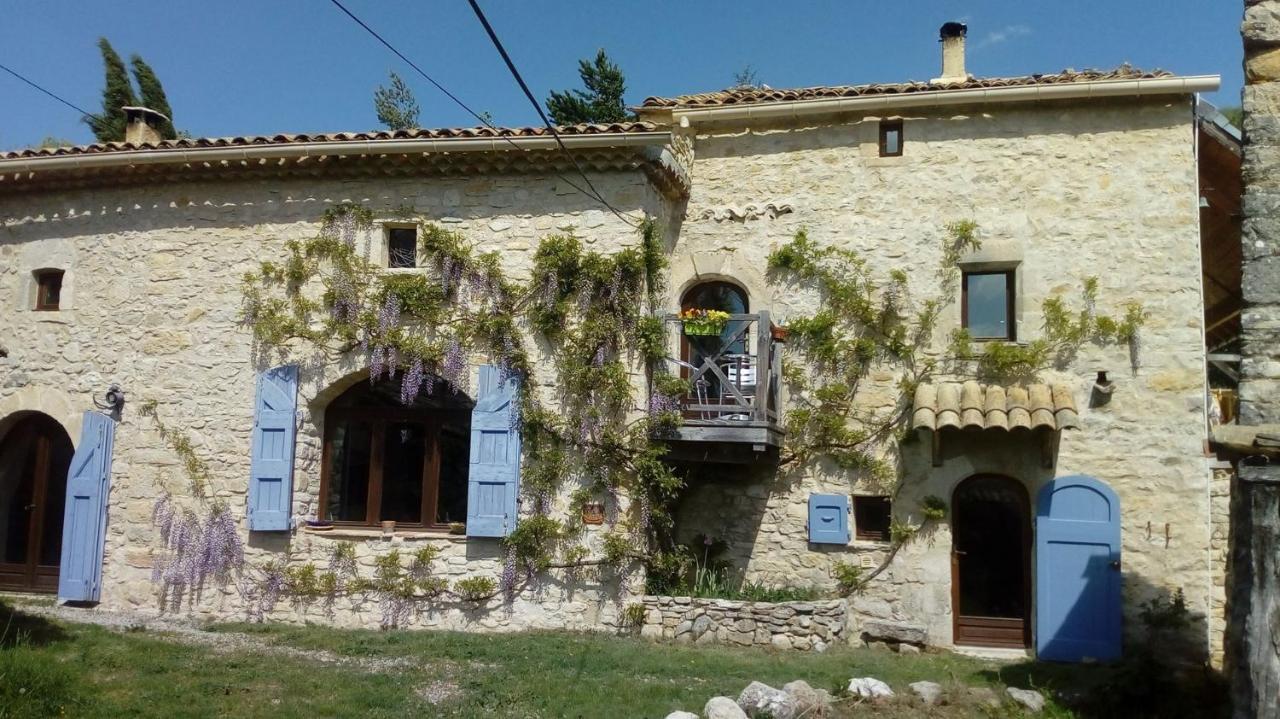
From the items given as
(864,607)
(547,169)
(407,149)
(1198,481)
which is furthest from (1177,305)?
(407,149)

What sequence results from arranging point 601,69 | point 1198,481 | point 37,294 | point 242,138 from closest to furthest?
point 1198,481 < point 242,138 < point 37,294 < point 601,69

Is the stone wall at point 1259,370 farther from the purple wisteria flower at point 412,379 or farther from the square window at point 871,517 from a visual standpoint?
the purple wisteria flower at point 412,379

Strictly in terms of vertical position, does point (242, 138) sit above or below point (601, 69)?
below

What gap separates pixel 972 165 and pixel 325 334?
7106 mm

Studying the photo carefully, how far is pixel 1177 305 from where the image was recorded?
9875 mm

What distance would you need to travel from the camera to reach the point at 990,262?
1034 cm

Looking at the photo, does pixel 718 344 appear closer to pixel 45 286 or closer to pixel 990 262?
Result: pixel 990 262

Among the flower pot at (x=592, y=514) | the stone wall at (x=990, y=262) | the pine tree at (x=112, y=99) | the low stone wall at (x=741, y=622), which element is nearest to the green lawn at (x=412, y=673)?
the low stone wall at (x=741, y=622)

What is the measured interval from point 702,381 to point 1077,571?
4.16 metres

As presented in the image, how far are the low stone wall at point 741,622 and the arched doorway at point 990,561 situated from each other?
5.13 feet

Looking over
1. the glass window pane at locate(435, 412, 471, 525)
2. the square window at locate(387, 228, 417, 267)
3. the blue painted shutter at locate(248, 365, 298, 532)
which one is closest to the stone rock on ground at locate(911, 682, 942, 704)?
→ the glass window pane at locate(435, 412, 471, 525)

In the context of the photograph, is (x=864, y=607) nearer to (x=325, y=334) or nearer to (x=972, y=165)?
(x=972, y=165)

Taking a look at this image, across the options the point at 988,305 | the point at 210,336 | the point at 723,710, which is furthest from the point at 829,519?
the point at 210,336

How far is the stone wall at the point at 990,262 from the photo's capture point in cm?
976
